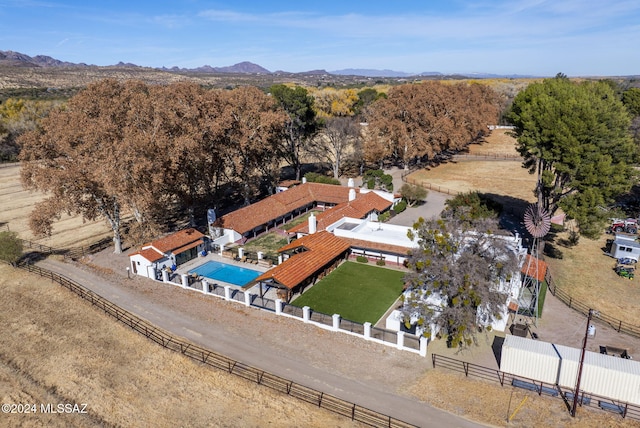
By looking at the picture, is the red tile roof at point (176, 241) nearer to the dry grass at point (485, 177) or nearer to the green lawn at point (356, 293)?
the green lawn at point (356, 293)

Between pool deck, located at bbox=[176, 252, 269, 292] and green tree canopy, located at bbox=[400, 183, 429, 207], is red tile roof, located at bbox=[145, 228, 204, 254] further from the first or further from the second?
green tree canopy, located at bbox=[400, 183, 429, 207]

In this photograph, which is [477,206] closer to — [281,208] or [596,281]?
[596,281]

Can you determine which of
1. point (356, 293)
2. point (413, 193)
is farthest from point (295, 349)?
point (413, 193)

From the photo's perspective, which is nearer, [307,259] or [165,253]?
[307,259]

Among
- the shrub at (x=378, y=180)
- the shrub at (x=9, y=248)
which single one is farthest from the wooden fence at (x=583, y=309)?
the shrub at (x=9, y=248)

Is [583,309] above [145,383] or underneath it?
above

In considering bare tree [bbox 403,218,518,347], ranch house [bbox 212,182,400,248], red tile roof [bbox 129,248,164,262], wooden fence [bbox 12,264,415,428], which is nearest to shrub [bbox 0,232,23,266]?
wooden fence [bbox 12,264,415,428]
